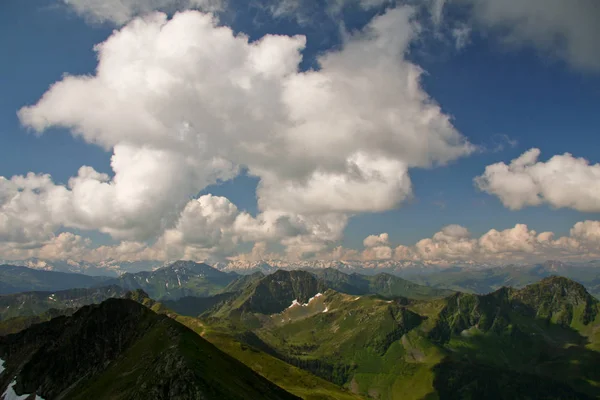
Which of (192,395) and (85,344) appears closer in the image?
(192,395)

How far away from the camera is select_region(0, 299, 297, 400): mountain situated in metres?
107

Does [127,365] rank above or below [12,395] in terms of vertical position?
above

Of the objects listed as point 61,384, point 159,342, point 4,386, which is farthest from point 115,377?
point 4,386

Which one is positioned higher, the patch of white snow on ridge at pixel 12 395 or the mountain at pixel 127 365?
the mountain at pixel 127 365

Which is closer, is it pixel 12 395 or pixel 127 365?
pixel 127 365

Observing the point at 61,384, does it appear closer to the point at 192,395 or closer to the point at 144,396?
the point at 144,396

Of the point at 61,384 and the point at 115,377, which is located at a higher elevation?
the point at 115,377

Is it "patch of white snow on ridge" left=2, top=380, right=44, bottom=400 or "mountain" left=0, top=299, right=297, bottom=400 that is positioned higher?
"mountain" left=0, top=299, right=297, bottom=400

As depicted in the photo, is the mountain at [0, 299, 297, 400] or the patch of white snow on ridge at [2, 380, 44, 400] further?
the patch of white snow on ridge at [2, 380, 44, 400]

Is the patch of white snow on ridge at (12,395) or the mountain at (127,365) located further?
the patch of white snow on ridge at (12,395)

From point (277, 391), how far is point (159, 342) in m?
56.6

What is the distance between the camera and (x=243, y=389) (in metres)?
125

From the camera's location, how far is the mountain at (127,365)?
107 meters

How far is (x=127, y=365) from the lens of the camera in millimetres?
142750
